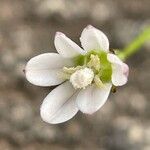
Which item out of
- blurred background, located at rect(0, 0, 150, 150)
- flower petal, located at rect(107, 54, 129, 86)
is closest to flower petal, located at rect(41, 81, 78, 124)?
flower petal, located at rect(107, 54, 129, 86)

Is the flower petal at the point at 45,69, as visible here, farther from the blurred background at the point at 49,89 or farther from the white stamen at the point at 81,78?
the blurred background at the point at 49,89

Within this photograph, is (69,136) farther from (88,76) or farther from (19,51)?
(88,76)

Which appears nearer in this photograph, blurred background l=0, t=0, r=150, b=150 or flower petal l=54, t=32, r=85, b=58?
flower petal l=54, t=32, r=85, b=58

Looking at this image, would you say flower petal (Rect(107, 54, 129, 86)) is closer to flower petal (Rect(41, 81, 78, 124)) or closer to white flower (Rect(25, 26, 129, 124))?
white flower (Rect(25, 26, 129, 124))

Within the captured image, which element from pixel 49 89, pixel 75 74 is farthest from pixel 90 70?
pixel 49 89

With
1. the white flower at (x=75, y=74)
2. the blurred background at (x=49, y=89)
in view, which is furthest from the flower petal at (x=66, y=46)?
the blurred background at (x=49, y=89)

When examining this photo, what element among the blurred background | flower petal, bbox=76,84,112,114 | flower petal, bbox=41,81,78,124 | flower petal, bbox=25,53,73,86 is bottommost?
the blurred background
